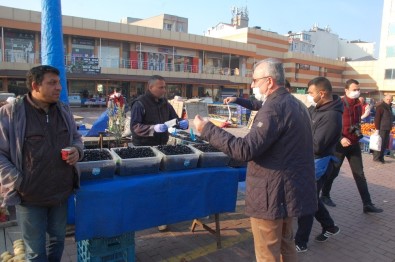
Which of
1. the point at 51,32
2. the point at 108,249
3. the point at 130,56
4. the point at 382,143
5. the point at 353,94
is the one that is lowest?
the point at 108,249

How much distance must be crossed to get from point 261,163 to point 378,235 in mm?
2854

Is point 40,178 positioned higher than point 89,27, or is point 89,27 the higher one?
point 89,27

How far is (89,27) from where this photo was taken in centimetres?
3158

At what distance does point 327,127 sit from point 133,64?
32.5 meters

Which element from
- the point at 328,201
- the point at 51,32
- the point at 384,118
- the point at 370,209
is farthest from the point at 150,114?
the point at 384,118

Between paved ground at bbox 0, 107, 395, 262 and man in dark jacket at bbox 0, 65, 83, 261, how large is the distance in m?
1.04

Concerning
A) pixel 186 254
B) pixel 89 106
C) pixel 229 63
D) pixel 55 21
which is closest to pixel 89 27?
pixel 89 106

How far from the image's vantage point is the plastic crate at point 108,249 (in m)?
2.84

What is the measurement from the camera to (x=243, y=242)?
3865 millimetres

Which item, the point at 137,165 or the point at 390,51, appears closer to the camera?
the point at 137,165

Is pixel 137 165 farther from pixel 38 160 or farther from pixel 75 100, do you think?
pixel 75 100

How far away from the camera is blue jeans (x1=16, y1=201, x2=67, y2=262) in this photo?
2.45 metres

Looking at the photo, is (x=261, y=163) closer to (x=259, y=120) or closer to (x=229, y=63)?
(x=259, y=120)

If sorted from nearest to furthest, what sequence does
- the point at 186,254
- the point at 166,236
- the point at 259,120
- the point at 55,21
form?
the point at 259,120 → the point at 186,254 → the point at 166,236 → the point at 55,21
